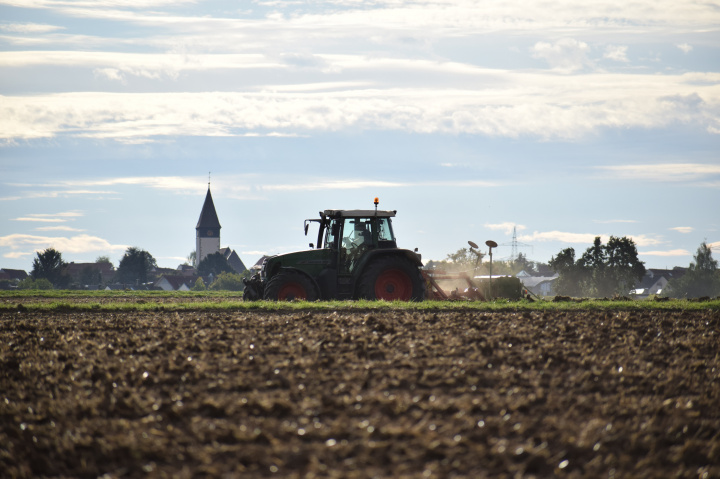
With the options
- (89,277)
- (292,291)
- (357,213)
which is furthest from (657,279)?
(292,291)

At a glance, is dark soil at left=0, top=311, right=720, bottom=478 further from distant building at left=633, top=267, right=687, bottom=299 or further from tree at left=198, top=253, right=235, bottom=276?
distant building at left=633, top=267, right=687, bottom=299

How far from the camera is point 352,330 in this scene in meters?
14.0

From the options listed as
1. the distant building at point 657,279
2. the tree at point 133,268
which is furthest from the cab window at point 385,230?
the distant building at point 657,279

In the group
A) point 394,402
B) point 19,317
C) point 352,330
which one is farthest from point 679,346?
point 19,317

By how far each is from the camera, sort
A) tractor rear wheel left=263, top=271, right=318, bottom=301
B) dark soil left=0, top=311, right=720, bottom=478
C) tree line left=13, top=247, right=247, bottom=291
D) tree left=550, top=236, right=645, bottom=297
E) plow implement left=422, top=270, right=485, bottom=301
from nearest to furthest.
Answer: dark soil left=0, top=311, right=720, bottom=478 < tractor rear wheel left=263, top=271, right=318, bottom=301 < plow implement left=422, top=270, right=485, bottom=301 < tree left=550, top=236, right=645, bottom=297 < tree line left=13, top=247, right=247, bottom=291

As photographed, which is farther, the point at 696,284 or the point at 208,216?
the point at 208,216

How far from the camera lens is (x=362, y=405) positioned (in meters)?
8.06

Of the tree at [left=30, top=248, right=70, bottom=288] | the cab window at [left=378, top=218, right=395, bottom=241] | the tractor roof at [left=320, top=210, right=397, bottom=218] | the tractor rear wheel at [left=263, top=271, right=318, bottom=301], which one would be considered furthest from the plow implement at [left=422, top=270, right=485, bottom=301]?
the tree at [left=30, top=248, right=70, bottom=288]

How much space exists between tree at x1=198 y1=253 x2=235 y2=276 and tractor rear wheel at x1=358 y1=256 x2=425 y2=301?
126047 millimetres

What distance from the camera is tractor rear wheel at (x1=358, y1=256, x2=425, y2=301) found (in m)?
21.7

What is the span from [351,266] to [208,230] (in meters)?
145

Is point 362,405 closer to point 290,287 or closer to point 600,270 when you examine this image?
point 290,287

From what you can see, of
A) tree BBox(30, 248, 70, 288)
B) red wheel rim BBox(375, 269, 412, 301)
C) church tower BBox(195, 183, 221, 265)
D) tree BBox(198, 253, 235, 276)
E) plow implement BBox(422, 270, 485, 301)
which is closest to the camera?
red wheel rim BBox(375, 269, 412, 301)

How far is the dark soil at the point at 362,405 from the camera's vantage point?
6.62m
